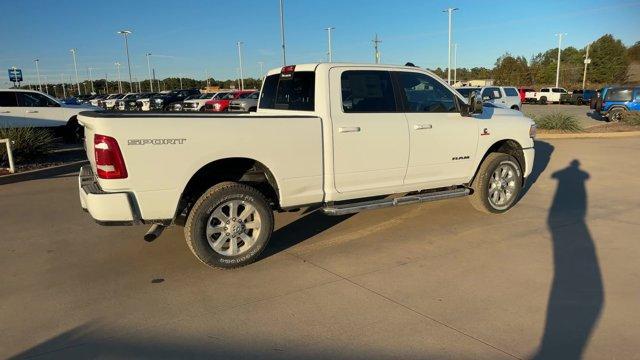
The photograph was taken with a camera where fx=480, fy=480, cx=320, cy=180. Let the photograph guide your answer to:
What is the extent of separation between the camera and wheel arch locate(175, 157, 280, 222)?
471 centimetres

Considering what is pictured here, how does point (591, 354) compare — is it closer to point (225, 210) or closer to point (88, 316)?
point (225, 210)

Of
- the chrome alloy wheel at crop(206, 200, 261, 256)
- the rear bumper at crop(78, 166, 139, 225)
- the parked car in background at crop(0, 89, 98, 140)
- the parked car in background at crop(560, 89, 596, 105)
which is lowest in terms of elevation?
the parked car in background at crop(560, 89, 596, 105)

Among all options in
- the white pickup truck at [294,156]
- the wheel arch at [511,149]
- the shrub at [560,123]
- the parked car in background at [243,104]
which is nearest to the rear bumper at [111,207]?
the white pickup truck at [294,156]

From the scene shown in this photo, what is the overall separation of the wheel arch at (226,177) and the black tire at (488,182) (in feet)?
9.43

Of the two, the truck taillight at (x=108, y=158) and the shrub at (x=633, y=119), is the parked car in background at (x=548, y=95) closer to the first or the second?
the shrub at (x=633, y=119)

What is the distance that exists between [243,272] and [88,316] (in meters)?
1.43

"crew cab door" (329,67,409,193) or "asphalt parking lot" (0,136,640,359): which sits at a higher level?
"crew cab door" (329,67,409,193)

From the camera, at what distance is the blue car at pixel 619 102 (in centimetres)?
2127

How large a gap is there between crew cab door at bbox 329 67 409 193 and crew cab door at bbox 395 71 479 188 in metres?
0.18

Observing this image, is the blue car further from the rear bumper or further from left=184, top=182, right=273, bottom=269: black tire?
the rear bumper

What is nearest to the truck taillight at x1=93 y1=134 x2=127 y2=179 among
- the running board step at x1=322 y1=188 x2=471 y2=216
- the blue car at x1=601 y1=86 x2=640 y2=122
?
the running board step at x1=322 y1=188 x2=471 y2=216

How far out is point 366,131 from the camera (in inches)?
208

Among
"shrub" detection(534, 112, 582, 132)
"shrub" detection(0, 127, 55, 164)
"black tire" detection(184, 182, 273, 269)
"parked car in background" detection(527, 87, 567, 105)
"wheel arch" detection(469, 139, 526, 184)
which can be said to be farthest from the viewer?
"parked car in background" detection(527, 87, 567, 105)

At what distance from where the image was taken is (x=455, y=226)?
6.12 meters
